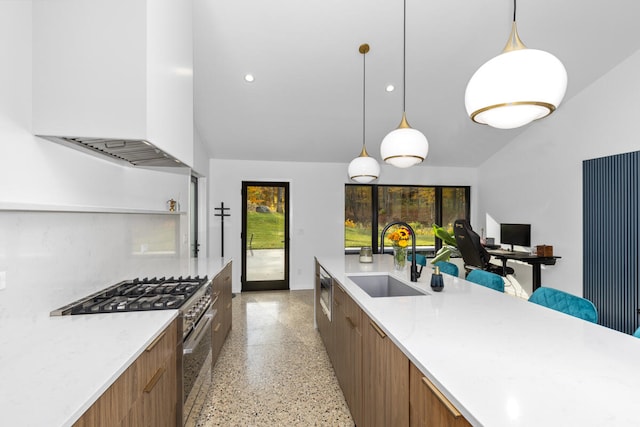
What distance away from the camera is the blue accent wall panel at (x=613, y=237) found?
11.6 feet

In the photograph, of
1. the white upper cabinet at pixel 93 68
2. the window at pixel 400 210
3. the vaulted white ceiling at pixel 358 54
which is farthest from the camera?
the window at pixel 400 210

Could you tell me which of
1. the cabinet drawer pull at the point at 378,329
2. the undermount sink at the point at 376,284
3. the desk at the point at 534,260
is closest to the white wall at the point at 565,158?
the desk at the point at 534,260

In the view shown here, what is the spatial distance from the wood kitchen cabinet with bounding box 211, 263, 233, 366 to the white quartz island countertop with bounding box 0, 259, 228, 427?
1028 millimetres

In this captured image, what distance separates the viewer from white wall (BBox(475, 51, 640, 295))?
3674 millimetres

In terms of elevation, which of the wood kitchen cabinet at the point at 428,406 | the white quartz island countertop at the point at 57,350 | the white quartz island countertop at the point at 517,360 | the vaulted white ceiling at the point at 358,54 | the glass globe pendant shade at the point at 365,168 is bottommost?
the wood kitchen cabinet at the point at 428,406

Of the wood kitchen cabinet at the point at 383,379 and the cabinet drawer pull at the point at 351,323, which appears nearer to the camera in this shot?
the wood kitchen cabinet at the point at 383,379

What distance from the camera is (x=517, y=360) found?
100 centimetres

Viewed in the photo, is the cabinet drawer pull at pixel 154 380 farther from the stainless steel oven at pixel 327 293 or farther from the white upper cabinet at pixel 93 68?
the stainless steel oven at pixel 327 293

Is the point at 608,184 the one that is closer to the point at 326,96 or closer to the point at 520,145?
the point at 520,145

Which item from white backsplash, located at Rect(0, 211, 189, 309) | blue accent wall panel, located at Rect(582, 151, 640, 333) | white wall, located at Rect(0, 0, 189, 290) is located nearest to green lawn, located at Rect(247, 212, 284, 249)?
white backsplash, located at Rect(0, 211, 189, 309)

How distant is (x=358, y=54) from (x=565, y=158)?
3.45m

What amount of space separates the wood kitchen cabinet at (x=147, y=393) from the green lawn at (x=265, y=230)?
405 centimetres

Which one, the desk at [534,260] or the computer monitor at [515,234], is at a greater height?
the computer monitor at [515,234]

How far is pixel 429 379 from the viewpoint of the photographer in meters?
0.96
